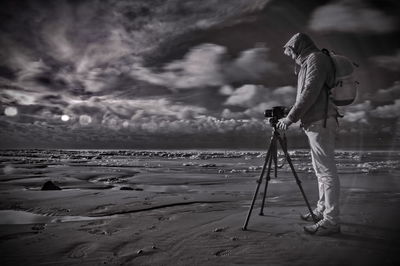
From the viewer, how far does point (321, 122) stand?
3225 mm

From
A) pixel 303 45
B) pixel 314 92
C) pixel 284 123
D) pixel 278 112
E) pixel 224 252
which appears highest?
pixel 303 45

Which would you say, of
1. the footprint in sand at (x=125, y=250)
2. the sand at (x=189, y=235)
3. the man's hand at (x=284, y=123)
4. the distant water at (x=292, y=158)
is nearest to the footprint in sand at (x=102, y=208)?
the sand at (x=189, y=235)

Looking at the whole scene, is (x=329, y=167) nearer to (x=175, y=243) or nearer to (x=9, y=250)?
(x=175, y=243)

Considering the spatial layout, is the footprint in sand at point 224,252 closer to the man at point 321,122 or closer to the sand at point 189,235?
the sand at point 189,235

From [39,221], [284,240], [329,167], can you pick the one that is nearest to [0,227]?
[39,221]

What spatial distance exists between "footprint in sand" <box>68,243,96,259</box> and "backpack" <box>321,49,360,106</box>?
3.21 meters

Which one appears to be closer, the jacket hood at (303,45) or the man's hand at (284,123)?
the man's hand at (284,123)

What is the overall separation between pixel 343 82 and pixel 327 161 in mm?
929

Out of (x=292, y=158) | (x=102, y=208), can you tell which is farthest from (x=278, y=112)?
(x=292, y=158)

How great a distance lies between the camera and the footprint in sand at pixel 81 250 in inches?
111

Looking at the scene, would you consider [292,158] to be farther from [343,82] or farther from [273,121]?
[343,82]

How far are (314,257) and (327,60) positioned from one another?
2139mm

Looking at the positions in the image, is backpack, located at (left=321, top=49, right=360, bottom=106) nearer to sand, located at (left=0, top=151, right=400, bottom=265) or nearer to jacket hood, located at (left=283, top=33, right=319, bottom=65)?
jacket hood, located at (left=283, top=33, right=319, bottom=65)

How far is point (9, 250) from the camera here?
3.02 m
